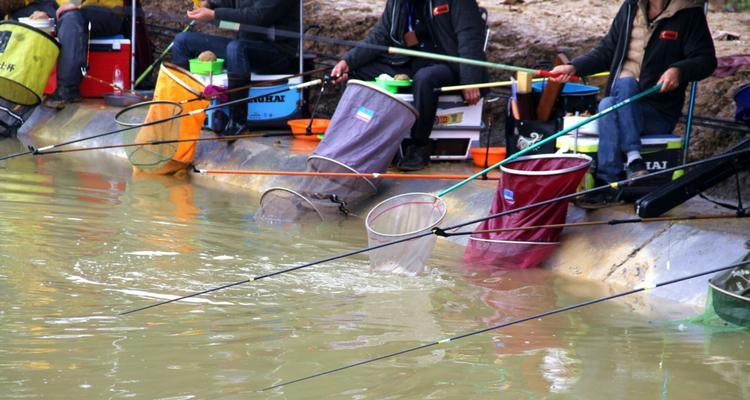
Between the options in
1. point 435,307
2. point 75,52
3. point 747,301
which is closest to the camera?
point 747,301

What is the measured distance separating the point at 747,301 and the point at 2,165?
618cm

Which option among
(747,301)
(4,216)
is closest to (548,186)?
(747,301)

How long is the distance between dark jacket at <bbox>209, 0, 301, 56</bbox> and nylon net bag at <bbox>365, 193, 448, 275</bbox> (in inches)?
120

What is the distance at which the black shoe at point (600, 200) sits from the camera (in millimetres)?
6293

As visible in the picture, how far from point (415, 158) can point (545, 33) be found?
2986 mm

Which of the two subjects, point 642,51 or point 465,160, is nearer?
point 642,51

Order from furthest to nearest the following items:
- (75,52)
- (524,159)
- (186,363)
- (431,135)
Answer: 1. (75,52)
2. (431,135)
3. (524,159)
4. (186,363)

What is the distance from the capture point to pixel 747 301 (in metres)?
4.72

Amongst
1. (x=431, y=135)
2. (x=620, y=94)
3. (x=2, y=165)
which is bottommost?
(x=2, y=165)

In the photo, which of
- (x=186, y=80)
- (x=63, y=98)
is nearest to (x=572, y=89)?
(x=186, y=80)

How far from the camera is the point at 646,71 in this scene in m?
6.41

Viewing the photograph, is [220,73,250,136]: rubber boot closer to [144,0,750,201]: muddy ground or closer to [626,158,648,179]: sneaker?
[144,0,750,201]: muddy ground

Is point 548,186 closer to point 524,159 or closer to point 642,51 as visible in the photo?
point 524,159

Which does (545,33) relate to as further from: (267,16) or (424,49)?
(267,16)
